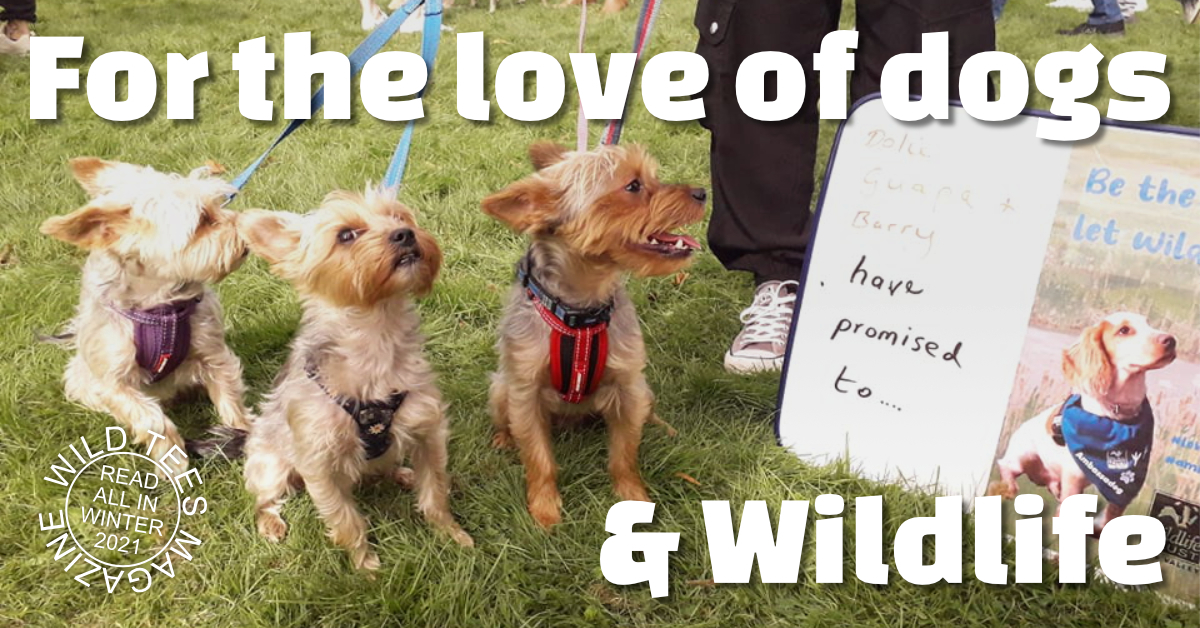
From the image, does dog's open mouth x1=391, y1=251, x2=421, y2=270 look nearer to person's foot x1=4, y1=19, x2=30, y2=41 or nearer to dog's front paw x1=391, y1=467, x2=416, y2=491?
dog's front paw x1=391, y1=467, x2=416, y2=491

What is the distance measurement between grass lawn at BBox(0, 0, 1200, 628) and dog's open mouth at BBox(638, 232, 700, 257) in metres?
0.77

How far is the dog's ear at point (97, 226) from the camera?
286 cm

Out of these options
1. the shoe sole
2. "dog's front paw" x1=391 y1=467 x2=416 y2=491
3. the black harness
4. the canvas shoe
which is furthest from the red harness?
the canvas shoe

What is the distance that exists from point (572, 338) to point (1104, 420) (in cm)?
156

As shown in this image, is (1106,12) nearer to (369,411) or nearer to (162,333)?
(369,411)

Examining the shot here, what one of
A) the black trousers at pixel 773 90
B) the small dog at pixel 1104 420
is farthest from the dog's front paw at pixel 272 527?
the small dog at pixel 1104 420

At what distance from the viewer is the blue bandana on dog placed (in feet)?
8.11

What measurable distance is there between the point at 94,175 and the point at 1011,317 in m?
3.08

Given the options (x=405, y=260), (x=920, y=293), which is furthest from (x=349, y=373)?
(x=920, y=293)

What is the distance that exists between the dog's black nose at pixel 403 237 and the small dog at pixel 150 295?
3.16 feet

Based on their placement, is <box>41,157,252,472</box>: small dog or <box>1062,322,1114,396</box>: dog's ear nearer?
<box>1062,322,1114,396</box>: dog's ear

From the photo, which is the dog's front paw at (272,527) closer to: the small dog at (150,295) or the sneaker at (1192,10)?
the small dog at (150,295)

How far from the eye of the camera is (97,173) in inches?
121

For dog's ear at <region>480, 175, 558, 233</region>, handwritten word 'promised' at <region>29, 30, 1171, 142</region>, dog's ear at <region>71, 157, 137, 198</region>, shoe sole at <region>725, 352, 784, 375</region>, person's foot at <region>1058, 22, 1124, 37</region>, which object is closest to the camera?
dog's ear at <region>480, 175, 558, 233</region>
